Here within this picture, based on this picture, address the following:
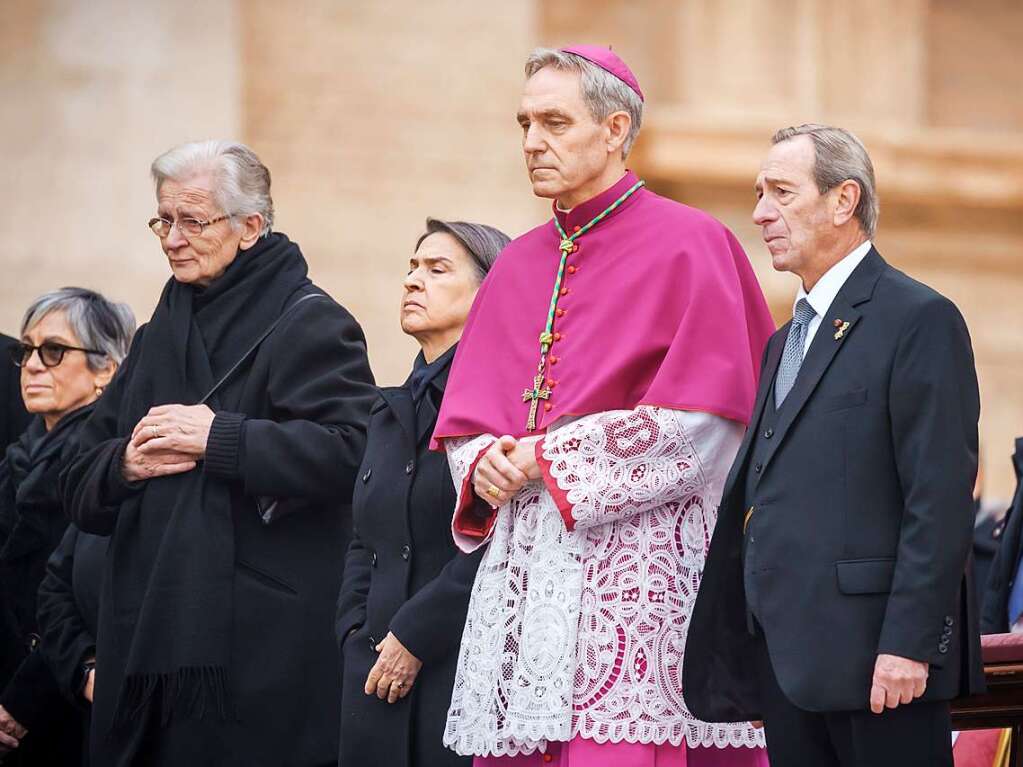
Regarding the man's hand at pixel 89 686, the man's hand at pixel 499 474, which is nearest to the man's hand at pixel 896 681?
the man's hand at pixel 499 474

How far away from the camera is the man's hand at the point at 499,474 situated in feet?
15.1

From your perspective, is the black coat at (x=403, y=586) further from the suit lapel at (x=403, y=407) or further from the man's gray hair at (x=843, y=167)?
the man's gray hair at (x=843, y=167)

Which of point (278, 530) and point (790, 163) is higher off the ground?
point (790, 163)

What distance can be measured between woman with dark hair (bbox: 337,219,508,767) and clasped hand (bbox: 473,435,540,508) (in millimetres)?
416

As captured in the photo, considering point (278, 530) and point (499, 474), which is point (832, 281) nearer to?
point (499, 474)

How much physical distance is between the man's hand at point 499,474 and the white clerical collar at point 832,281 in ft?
2.43

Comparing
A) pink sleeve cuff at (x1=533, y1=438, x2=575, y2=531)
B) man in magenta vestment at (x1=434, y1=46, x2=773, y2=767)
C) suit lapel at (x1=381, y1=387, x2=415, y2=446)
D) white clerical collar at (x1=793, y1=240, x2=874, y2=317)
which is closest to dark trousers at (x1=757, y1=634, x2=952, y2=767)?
man in magenta vestment at (x1=434, y1=46, x2=773, y2=767)

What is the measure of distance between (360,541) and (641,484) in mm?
1184

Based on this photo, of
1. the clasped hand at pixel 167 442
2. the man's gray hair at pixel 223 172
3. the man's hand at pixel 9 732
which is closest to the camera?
the clasped hand at pixel 167 442

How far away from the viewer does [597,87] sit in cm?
Result: 484

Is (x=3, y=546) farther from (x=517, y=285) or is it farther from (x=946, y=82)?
(x=946, y=82)

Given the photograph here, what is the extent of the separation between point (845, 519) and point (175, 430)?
7.00 ft

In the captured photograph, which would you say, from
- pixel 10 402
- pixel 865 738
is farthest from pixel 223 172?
pixel 865 738

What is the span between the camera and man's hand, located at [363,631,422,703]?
5.06 metres
